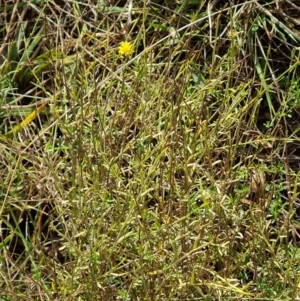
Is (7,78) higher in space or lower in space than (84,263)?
higher

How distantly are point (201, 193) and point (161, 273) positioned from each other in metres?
0.19

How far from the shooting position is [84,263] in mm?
1687

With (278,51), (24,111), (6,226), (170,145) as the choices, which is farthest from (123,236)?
(278,51)

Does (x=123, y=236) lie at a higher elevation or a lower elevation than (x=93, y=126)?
lower

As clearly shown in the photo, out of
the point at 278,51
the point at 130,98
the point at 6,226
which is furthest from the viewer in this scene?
the point at 278,51

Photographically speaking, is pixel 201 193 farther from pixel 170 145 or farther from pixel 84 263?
pixel 84 263

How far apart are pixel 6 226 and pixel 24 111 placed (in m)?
0.32

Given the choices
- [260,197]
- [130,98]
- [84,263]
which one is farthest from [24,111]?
[260,197]

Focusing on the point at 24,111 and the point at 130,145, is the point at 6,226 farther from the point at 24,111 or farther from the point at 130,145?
the point at 130,145

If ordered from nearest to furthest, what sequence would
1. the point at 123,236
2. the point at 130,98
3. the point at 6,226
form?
the point at 123,236 → the point at 130,98 → the point at 6,226

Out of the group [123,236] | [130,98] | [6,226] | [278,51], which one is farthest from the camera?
[278,51]

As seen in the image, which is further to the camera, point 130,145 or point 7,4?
point 7,4

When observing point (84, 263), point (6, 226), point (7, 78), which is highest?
point (7, 78)

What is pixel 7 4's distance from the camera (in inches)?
89.0
